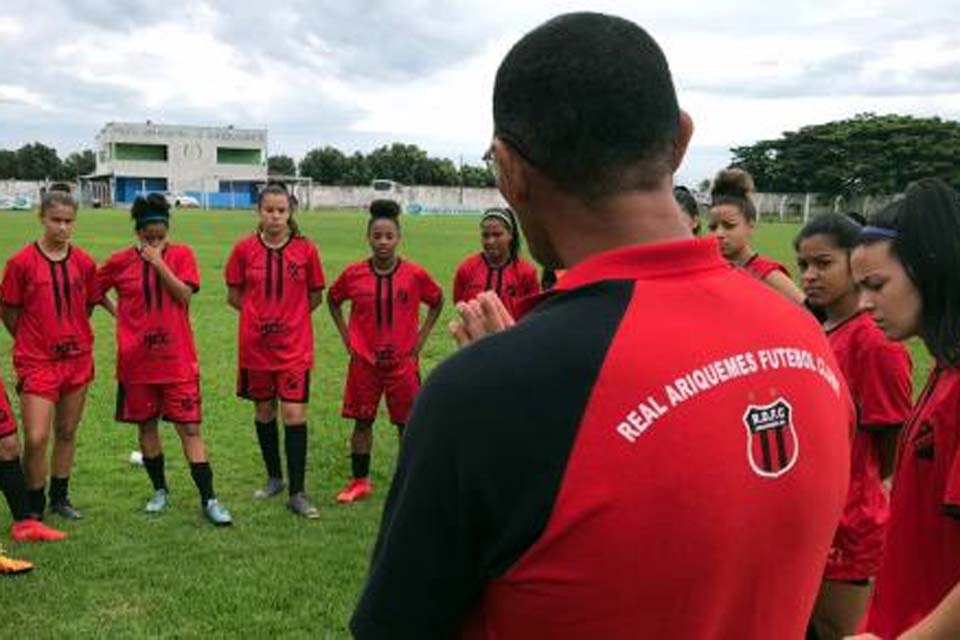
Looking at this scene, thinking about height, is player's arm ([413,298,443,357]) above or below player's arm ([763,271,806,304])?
below

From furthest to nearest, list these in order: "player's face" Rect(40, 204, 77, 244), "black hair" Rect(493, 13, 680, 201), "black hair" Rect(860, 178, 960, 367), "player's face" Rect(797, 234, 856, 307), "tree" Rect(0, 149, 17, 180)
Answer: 1. "tree" Rect(0, 149, 17, 180)
2. "player's face" Rect(40, 204, 77, 244)
3. "player's face" Rect(797, 234, 856, 307)
4. "black hair" Rect(860, 178, 960, 367)
5. "black hair" Rect(493, 13, 680, 201)

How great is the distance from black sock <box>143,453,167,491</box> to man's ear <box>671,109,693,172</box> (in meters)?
6.01

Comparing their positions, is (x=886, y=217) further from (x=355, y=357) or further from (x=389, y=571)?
(x=355, y=357)

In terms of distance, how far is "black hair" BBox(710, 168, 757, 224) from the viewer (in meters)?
5.59

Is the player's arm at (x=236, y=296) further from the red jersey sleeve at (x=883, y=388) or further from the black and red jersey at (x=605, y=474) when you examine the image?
the black and red jersey at (x=605, y=474)

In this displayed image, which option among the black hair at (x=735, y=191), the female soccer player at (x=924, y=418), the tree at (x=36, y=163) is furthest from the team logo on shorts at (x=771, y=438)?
the tree at (x=36, y=163)

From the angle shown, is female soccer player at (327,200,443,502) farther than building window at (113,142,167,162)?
No

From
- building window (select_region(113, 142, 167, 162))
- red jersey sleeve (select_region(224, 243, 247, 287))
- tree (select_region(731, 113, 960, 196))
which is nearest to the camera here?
red jersey sleeve (select_region(224, 243, 247, 287))

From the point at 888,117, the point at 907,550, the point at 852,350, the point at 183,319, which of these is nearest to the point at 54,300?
the point at 183,319

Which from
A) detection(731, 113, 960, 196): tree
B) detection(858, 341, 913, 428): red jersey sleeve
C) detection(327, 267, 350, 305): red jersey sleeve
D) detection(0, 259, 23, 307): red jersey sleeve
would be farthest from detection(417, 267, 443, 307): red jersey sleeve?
detection(731, 113, 960, 196): tree

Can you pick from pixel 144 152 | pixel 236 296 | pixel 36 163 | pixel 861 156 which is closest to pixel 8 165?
pixel 36 163

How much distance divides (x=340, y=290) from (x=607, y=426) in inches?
257

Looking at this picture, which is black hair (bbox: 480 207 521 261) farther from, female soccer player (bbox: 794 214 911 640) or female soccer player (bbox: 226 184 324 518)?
female soccer player (bbox: 794 214 911 640)

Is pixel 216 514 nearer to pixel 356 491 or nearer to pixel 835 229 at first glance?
pixel 356 491
